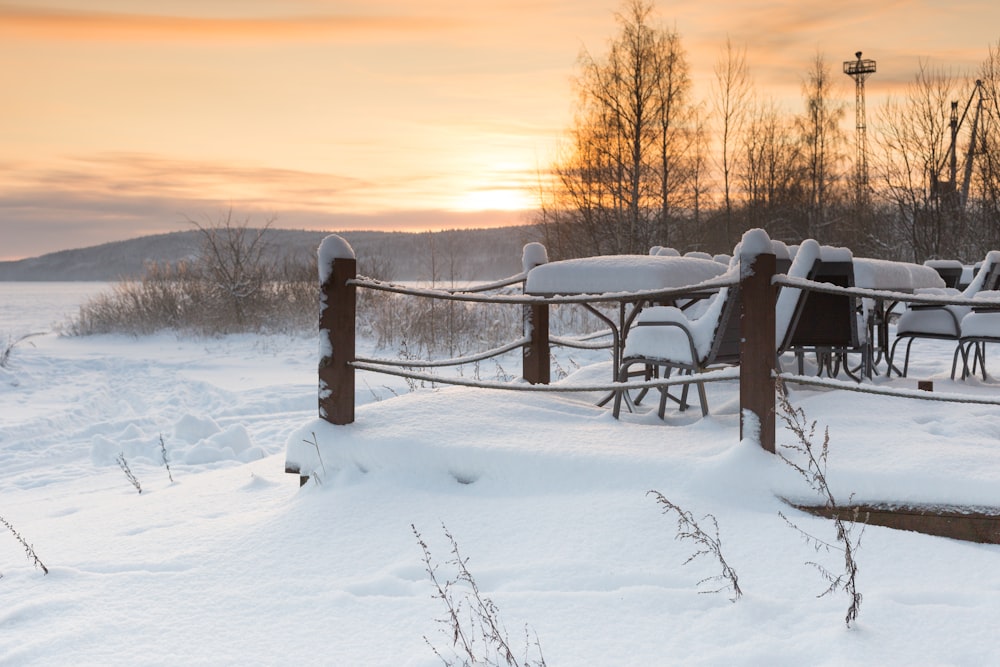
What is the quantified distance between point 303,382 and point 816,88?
27.1 m

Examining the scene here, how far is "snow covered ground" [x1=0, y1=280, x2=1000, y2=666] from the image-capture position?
9.16ft

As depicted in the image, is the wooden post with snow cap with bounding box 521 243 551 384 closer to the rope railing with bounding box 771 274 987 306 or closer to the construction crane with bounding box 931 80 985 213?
the rope railing with bounding box 771 274 987 306

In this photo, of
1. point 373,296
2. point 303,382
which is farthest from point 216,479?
point 373,296

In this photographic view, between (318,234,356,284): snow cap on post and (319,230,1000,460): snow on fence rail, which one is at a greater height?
(318,234,356,284): snow cap on post

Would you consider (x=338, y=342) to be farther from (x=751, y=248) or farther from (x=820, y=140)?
(x=820, y=140)

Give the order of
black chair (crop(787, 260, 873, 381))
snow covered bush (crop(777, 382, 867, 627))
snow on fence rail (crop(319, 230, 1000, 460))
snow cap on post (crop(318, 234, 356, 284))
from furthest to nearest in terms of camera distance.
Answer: black chair (crop(787, 260, 873, 381)), snow cap on post (crop(318, 234, 356, 284)), snow on fence rail (crop(319, 230, 1000, 460)), snow covered bush (crop(777, 382, 867, 627))

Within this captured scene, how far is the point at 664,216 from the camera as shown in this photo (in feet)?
78.8

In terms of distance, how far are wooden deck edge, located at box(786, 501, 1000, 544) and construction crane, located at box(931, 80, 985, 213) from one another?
20.3 m

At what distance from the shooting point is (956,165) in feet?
73.8

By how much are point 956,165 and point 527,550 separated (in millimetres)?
23308

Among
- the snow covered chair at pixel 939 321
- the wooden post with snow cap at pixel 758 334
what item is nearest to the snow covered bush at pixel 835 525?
the wooden post with snow cap at pixel 758 334

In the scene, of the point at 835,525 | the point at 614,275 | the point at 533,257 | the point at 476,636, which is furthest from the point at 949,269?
the point at 476,636

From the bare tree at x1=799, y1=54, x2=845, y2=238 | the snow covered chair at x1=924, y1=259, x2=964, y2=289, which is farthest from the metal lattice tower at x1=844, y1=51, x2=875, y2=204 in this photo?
the snow covered chair at x1=924, y1=259, x2=964, y2=289

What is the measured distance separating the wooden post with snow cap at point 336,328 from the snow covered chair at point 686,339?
5.01ft
